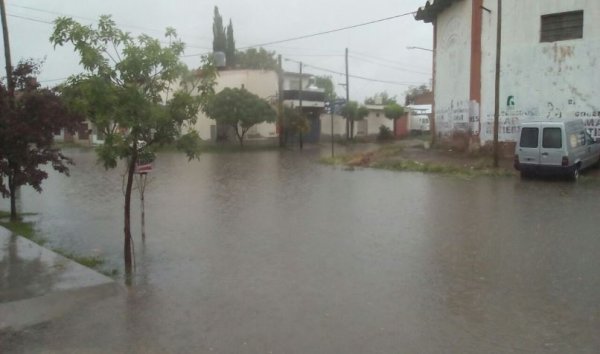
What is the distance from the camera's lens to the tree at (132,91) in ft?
22.8

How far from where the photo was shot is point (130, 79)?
7.23 m

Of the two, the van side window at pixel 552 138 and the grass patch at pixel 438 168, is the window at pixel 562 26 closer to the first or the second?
the grass patch at pixel 438 168

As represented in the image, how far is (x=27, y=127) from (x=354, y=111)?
44676 millimetres

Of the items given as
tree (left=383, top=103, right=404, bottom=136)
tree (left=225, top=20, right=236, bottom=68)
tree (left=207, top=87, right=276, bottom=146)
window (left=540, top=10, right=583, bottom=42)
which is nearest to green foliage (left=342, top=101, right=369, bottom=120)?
tree (left=383, top=103, right=404, bottom=136)

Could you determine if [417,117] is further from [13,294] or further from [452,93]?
[13,294]

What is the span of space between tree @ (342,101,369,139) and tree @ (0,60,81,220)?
1662 inches

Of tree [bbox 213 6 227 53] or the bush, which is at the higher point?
tree [bbox 213 6 227 53]

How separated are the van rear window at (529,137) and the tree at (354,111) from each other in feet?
113

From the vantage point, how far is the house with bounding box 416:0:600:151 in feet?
71.1

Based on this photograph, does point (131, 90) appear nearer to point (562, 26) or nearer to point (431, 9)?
point (562, 26)

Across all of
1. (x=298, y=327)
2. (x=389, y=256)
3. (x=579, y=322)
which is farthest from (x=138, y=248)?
(x=579, y=322)

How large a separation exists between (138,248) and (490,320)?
586 centimetres

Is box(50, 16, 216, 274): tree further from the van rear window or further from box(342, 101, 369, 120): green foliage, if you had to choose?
box(342, 101, 369, 120): green foliage

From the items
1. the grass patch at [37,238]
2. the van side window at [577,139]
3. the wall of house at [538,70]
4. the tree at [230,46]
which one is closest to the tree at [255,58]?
the tree at [230,46]
